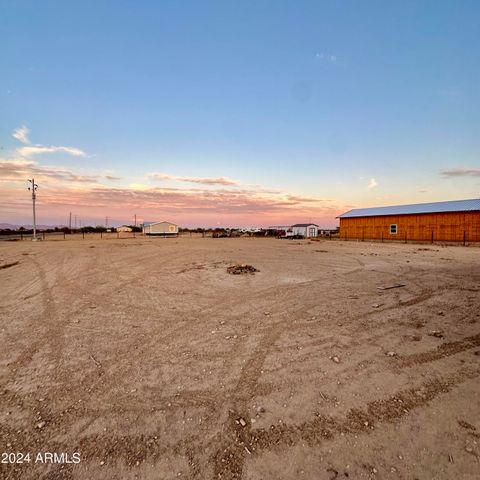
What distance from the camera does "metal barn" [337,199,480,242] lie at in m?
29.9

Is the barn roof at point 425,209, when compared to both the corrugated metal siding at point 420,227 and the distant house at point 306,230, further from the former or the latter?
the distant house at point 306,230

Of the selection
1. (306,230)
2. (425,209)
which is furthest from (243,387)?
(306,230)

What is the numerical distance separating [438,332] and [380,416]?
346cm

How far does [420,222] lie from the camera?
34062 mm

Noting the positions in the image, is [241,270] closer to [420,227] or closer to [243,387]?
[243,387]

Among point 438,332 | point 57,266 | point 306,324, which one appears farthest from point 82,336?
point 57,266

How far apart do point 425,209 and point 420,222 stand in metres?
1.88

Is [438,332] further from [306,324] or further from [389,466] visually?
[389,466]

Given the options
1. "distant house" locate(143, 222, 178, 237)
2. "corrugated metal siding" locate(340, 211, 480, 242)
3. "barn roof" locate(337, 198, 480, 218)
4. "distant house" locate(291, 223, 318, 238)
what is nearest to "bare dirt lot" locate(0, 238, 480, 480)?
"corrugated metal siding" locate(340, 211, 480, 242)

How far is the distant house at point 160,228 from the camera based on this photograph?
76.4 meters

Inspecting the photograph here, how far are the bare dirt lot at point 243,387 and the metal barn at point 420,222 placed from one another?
27.6 m

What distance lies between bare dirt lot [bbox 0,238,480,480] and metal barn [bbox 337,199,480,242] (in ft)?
90.4

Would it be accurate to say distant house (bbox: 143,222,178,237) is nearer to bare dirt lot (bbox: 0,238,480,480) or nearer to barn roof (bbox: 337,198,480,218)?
barn roof (bbox: 337,198,480,218)

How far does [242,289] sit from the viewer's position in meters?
9.80
